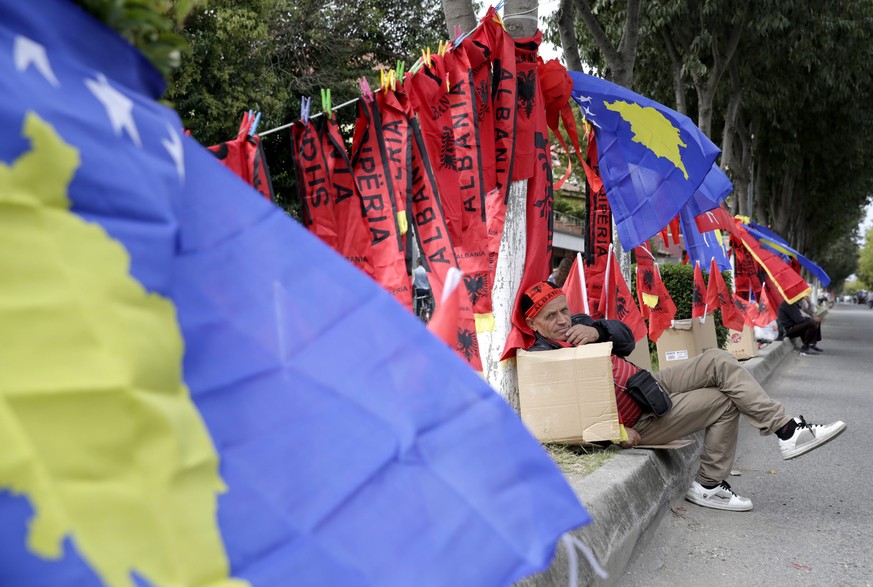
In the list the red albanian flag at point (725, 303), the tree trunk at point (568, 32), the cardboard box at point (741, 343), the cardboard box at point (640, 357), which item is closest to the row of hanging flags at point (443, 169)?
the cardboard box at point (640, 357)

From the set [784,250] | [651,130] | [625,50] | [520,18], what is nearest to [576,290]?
[651,130]

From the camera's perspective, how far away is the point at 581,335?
4.65 m

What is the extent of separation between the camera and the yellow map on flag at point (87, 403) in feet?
3.50

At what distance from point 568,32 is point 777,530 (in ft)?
15.6

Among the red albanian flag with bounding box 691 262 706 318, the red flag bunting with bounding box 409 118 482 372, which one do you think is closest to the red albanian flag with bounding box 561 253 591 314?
the red flag bunting with bounding box 409 118 482 372

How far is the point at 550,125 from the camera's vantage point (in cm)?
530

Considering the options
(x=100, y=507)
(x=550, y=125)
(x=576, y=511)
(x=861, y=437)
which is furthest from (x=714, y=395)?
(x=100, y=507)

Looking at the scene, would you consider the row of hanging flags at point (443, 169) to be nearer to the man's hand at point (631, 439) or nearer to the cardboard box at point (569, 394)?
the cardboard box at point (569, 394)

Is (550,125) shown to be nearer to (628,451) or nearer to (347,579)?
(628,451)

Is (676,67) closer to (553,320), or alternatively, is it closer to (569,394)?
(553,320)

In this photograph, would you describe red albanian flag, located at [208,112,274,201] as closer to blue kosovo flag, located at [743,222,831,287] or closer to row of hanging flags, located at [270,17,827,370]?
row of hanging flags, located at [270,17,827,370]

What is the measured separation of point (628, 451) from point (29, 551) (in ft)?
13.8

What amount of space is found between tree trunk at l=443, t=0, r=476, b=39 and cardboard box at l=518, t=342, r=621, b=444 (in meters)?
1.96

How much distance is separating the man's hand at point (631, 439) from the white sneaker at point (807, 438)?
804mm
